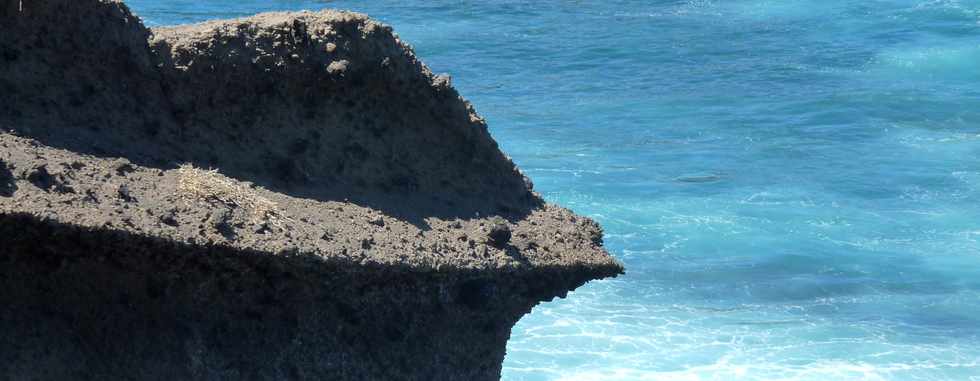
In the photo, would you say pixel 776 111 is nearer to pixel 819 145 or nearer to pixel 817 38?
pixel 819 145

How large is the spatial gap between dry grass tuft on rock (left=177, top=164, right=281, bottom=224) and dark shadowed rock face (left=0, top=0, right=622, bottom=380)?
0.5 inches

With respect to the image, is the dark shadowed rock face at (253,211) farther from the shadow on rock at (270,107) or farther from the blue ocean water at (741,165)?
the blue ocean water at (741,165)

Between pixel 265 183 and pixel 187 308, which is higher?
pixel 265 183

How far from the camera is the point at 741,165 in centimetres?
2192

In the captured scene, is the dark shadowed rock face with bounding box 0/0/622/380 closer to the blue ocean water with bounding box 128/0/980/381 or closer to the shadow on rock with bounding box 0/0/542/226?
the shadow on rock with bounding box 0/0/542/226

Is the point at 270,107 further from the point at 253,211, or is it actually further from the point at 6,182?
the point at 6,182

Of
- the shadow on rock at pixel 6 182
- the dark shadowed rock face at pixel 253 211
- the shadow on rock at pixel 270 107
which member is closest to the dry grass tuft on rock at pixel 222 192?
the dark shadowed rock face at pixel 253 211

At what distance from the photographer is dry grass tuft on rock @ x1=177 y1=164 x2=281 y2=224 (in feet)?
22.5

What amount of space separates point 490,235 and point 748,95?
18.9 meters

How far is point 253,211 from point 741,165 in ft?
51.7

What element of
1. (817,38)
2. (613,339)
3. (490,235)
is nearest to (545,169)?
(613,339)

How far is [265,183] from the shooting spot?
7453mm

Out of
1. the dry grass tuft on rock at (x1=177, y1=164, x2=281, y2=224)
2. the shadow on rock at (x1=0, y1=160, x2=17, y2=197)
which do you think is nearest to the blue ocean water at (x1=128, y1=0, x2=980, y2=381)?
the dry grass tuft on rock at (x1=177, y1=164, x2=281, y2=224)

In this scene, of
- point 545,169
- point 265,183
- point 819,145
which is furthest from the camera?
point 819,145
